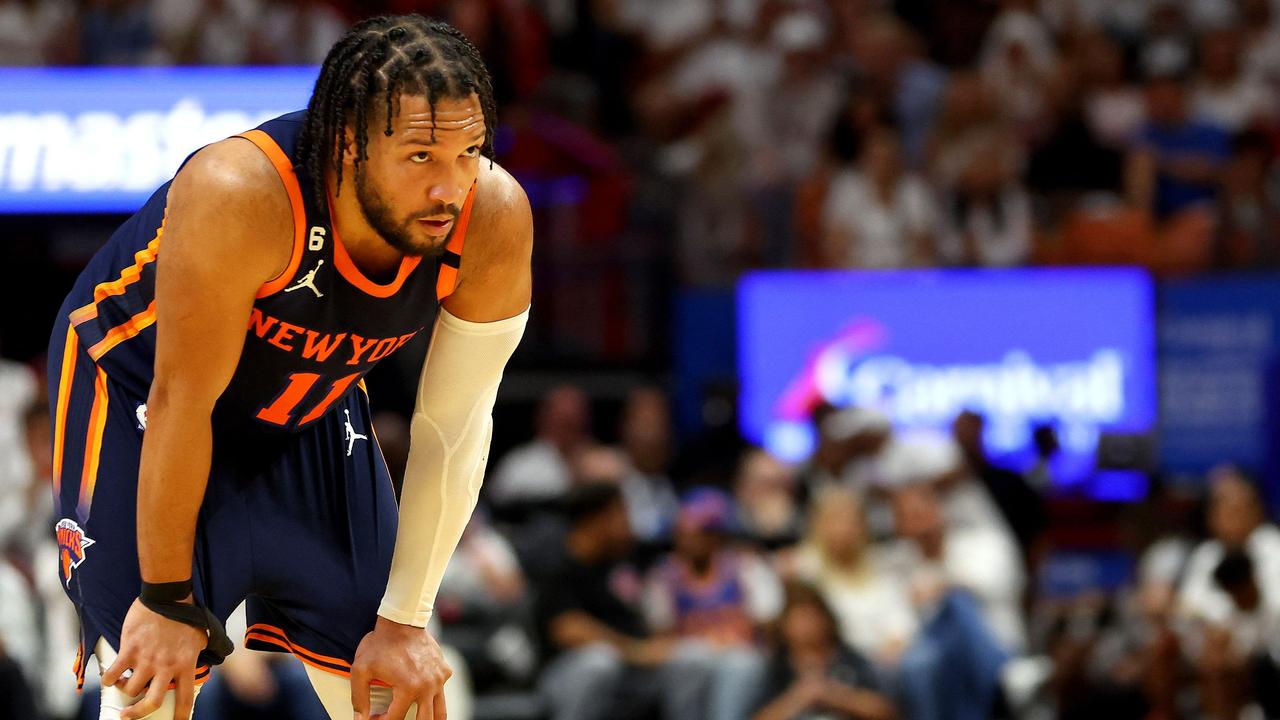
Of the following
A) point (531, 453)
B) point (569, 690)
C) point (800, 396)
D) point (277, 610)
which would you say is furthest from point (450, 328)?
point (800, 396)

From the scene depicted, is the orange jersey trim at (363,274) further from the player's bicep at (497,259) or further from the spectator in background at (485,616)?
the spectator in background at (485,616)

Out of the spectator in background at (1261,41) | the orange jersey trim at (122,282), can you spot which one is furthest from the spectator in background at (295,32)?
the orange jersey trim at (122,282)

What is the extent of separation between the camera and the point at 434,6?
9.93m

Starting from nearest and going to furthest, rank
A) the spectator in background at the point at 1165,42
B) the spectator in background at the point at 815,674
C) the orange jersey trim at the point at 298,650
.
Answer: the orange jersey trim at the point at 298,650
the spectator in background at the point at 815,674
the spectator in background at the point at 1165,42

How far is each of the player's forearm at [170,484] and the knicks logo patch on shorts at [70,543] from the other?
0.24m

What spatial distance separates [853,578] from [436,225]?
503cm

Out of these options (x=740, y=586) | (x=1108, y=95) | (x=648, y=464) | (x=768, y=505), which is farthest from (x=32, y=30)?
(x=1108, y=95)

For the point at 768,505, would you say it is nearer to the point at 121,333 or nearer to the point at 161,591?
the point at 121,333

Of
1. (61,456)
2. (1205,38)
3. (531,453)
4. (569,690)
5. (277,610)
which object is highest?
(1205,38)

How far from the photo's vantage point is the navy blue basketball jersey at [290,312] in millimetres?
2850

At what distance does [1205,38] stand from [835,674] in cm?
641

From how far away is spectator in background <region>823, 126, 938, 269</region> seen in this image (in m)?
10.3

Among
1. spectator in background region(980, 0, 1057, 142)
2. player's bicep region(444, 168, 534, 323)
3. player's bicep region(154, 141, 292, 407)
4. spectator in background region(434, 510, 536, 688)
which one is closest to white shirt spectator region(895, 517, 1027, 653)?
spectator in background region(434, 510, 536, 688)

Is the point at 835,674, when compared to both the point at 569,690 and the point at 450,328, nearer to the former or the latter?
the point at 569,690
